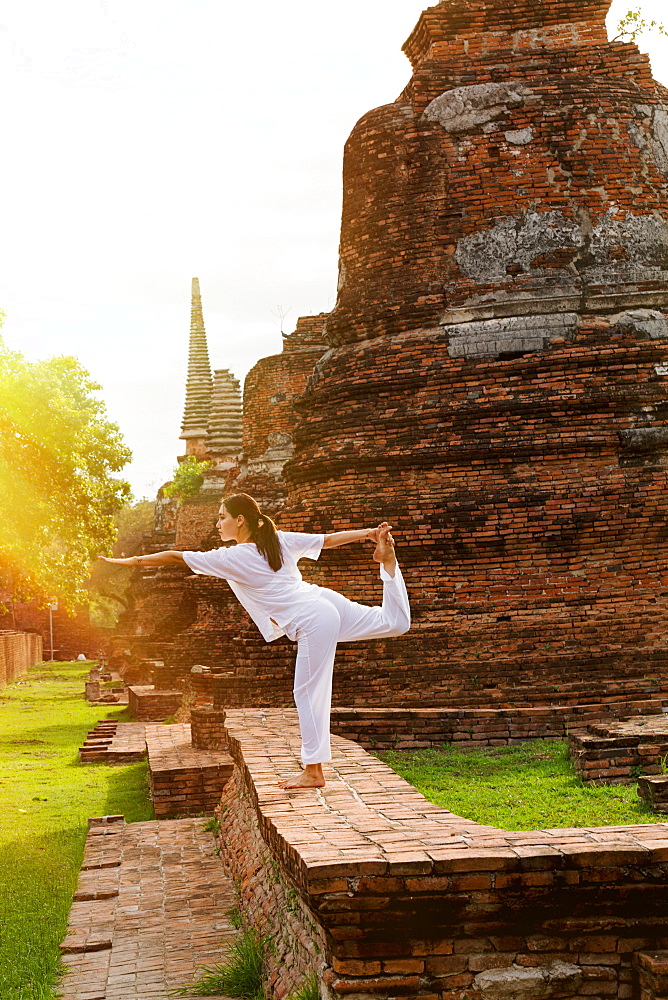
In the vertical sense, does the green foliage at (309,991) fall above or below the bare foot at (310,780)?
below

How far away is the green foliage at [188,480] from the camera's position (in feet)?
95.7

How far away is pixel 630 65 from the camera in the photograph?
1069cm

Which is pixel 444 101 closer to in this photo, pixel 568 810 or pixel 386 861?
pixel 568 810

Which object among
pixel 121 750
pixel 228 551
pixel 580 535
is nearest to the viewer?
pixel 228 551

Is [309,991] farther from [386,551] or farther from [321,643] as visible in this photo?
[386,551]

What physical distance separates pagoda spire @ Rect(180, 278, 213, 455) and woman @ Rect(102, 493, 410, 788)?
105 ft

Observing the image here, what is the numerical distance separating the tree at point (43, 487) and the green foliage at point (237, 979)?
13.5 m

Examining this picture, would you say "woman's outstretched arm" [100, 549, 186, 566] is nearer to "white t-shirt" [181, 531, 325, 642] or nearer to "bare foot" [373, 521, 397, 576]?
"white t-shirt" [181, 531, 325, 642]

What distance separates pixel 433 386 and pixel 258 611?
196 inches

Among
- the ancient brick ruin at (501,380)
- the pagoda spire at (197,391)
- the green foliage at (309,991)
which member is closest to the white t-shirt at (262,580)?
the green foliage at (309,991)

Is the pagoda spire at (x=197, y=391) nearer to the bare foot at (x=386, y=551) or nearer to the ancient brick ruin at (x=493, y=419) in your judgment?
the ancient brick ruin at (x=493, y=419)

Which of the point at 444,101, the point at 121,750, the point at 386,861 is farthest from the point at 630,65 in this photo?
the point at 386,861

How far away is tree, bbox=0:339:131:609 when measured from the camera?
1772 centimetres

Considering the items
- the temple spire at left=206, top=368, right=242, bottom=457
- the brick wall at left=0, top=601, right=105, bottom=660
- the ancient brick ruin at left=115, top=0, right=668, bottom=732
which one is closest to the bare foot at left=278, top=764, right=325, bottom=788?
the ancient brick ruin at left=115, top=0, right=668, bottom=732
